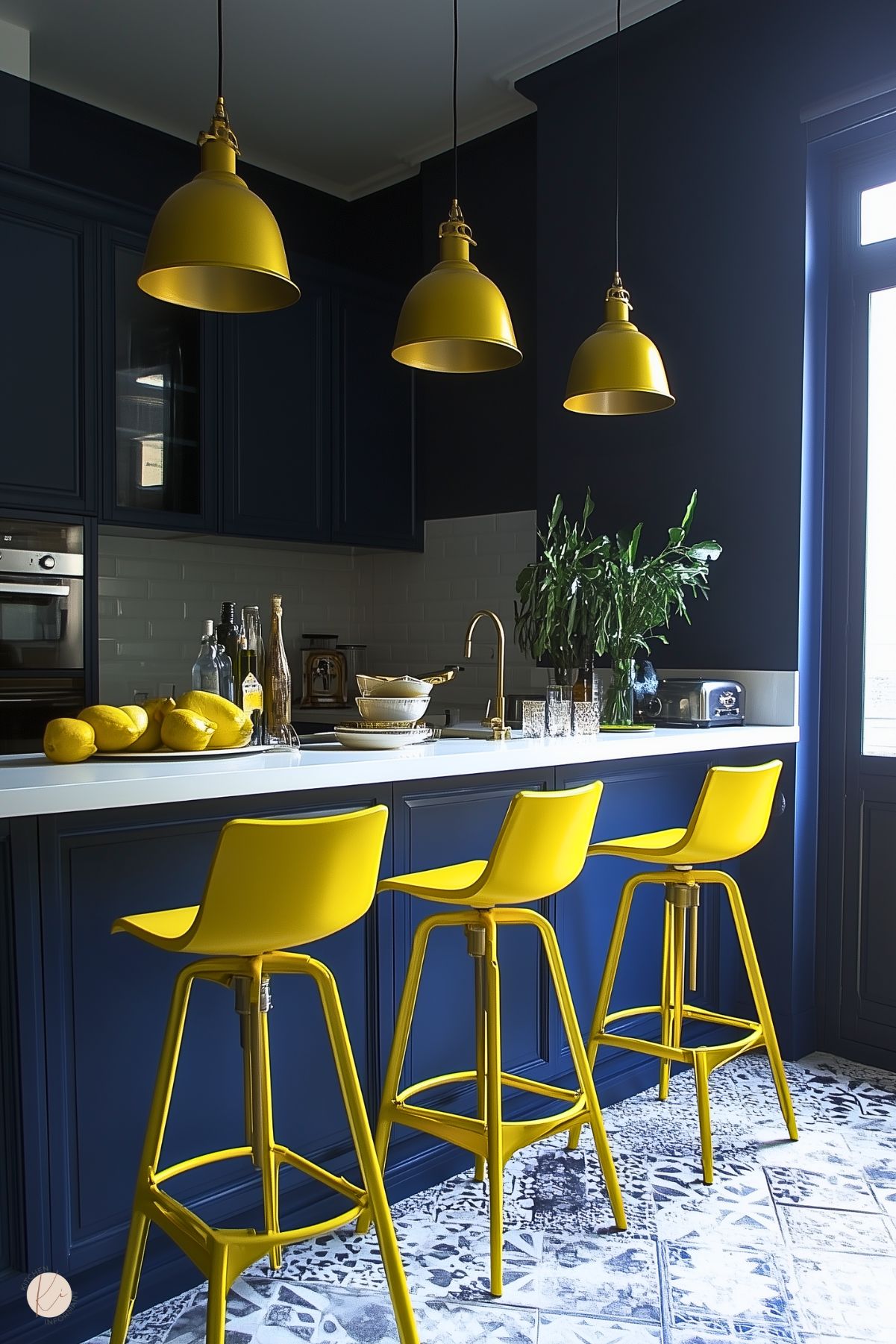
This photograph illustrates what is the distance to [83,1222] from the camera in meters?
1.99

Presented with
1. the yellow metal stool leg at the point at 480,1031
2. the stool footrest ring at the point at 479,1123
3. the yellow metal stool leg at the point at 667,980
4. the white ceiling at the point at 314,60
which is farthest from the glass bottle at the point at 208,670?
the white ceiling at the point at 314,60

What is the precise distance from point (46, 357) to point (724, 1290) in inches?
133

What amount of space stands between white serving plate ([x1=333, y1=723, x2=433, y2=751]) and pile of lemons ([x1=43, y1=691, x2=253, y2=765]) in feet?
0.84

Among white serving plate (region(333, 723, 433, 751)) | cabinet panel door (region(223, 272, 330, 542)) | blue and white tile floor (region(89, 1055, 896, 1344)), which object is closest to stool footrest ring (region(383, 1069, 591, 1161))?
blue and white tile floor (region(89, 1055, 896, 1344))

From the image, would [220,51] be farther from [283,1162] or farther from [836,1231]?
[836,1231]

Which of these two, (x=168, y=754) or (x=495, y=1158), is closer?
(x=495, y=1158)

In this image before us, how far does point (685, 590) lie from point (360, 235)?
2.70 metres

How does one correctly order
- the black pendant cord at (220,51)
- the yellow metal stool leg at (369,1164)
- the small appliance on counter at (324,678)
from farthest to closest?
the small appliance on counter at (324,678) → the black pendant cord at (220,51) → the yellow metal stool leg at (369,1164)

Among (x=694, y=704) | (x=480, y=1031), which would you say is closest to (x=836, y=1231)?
(x=480, y=1031)

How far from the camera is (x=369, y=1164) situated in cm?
182

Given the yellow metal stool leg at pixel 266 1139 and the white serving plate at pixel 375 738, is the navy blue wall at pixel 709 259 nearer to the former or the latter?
the white serving plate at pixel 375 738

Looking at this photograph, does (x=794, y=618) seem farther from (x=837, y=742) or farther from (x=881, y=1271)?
(x=881, y=1271)

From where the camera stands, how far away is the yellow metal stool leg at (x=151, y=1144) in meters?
1.85

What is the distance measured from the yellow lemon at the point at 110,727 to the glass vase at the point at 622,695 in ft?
5.20
